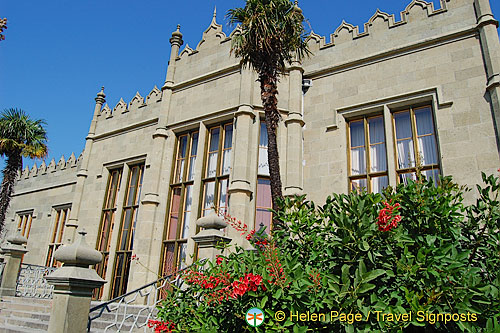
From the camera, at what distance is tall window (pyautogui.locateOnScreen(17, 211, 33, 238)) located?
67.0ft

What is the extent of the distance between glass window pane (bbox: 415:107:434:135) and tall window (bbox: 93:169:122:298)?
10973 millimetres

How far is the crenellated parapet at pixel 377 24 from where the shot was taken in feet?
35.0

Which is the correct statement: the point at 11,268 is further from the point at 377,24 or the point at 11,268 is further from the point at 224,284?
the point at 377,24

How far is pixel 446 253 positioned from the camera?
13.3 ft

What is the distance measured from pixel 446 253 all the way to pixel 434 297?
549 millimetres

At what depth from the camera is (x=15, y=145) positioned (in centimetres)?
1897

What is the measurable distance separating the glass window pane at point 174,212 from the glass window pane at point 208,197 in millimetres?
1053

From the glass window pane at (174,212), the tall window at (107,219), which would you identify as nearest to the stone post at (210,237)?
the glass window pane at (174,212)

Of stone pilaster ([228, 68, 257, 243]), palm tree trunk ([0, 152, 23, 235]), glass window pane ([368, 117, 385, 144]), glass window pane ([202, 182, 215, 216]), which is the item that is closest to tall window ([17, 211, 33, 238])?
palm tree trunk ([0, 152, 23, 235])

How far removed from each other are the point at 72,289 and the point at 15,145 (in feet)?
52.5

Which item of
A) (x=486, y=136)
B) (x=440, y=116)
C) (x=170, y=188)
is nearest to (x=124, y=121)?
(x=170, y=188)

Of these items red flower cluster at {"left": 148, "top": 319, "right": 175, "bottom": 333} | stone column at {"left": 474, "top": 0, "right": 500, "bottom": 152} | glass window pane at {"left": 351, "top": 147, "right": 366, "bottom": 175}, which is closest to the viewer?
red flower cluster at {"left": 148, "top": 319, "right": 175, "bottom": 333}

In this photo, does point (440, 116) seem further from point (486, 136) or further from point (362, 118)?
point (362, 118)

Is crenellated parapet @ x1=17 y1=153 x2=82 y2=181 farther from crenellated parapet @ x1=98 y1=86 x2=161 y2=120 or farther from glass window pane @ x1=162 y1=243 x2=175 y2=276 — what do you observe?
glass window pane @ x1=162 y1=243 x2=175 y2=276
